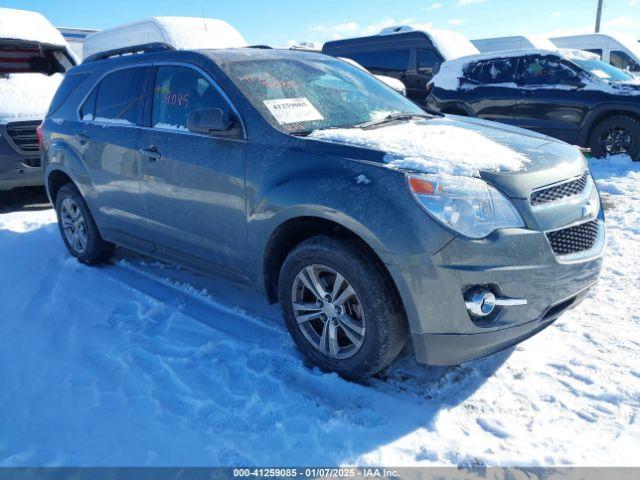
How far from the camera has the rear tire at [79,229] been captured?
4641 millimetres

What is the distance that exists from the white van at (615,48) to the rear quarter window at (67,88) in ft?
44.9

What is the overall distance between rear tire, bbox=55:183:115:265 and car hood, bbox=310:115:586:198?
2610mm

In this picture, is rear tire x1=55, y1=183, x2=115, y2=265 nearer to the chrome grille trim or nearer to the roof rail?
the roof rail

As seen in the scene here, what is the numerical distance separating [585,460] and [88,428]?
2.29 m

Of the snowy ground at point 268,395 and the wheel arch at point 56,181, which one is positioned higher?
the wheel arch at point 56,181

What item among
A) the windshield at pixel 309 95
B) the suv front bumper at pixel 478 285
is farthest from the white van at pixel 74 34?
the suv front bumper at pixel 478 285

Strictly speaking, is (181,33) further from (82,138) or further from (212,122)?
(212,122)

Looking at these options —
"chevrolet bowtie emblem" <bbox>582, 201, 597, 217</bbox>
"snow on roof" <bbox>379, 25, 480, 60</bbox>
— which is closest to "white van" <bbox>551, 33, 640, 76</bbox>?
"snow on roof" <bbox>379, 25, 480, 60</bbox>

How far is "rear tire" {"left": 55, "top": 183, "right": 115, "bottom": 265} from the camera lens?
15.2ft

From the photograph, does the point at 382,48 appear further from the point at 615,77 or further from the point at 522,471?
the point at 522,471

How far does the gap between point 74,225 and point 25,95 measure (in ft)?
11.9

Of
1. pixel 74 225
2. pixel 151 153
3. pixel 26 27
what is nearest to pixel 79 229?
pixel 74 225

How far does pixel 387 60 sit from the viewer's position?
465 inches

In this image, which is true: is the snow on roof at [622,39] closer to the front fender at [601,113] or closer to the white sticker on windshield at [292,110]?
the front fender at [601,113]
